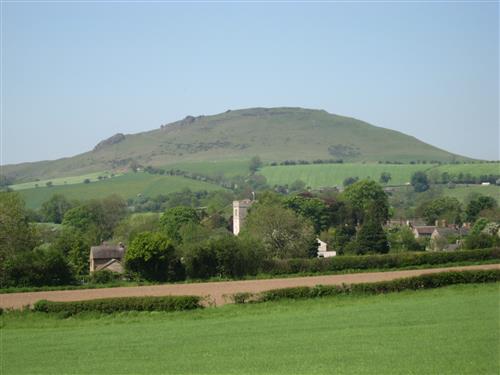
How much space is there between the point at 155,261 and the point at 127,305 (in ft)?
69.3

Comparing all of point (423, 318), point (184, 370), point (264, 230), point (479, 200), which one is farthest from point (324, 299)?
point (479, 200)

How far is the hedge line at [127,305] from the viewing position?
38.5m

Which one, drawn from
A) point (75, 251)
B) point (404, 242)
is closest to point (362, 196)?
point (404, 242)

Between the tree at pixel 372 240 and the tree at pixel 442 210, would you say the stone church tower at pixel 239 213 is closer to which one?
the tree at pixel 442 210

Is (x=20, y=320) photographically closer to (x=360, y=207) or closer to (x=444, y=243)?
(x=444, y=243)

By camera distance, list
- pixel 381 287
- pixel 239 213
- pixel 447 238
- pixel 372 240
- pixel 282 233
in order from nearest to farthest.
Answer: pixel 381 287, pixel 282 233, pixel 372 240, pixel 447 238, pixel 239 213

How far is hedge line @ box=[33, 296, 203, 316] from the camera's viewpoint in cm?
3847

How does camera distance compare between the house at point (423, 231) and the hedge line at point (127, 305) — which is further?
the house at point (423, 231)

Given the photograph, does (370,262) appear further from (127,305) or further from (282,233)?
(127,305)

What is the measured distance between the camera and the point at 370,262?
6156cm

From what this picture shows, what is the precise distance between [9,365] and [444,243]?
75.7 metres

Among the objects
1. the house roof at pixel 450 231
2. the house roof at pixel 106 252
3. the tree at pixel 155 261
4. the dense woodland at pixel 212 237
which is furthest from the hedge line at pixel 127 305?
the house roof at pixel 450 231

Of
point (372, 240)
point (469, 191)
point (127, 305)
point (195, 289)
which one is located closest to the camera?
point (127, 305)

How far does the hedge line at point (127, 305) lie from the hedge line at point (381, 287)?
8.89ft
